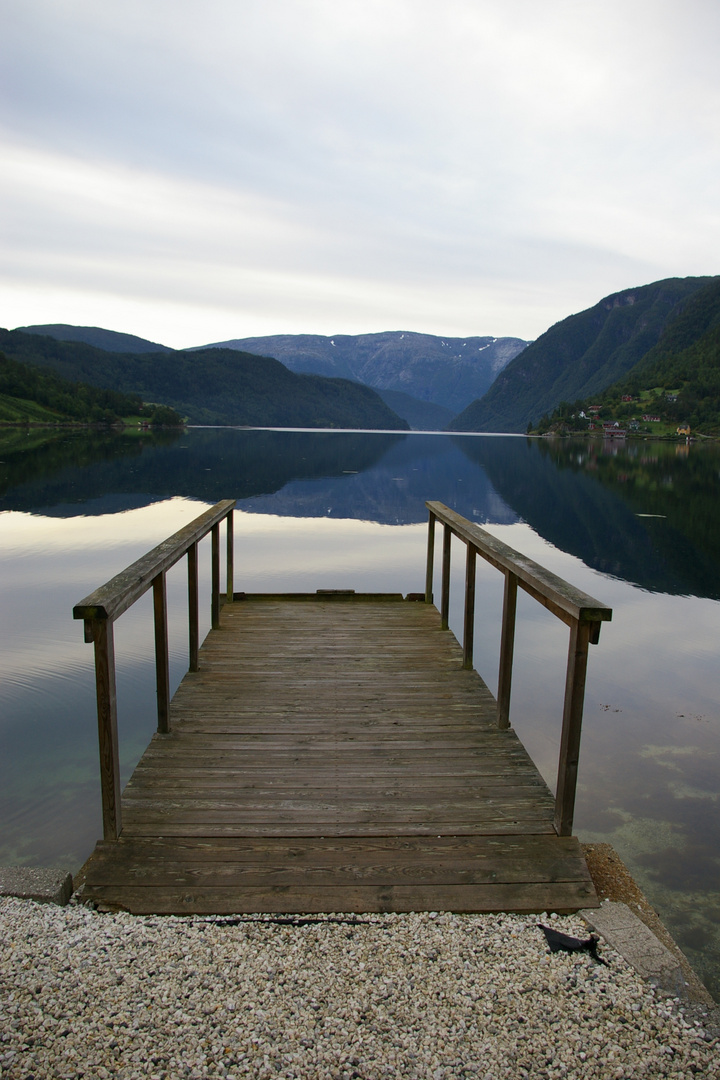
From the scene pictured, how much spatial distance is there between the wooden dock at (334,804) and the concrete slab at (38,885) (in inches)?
4.5

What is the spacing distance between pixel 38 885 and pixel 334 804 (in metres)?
1.46

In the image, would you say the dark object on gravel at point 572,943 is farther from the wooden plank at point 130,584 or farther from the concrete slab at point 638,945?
the wooden plank at point 130,584

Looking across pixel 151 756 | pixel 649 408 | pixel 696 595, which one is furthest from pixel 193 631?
pixel 649 408

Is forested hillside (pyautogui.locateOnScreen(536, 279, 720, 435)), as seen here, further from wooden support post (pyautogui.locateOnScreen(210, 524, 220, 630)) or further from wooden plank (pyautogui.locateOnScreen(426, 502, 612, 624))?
wooden plank (pyautogui.locateOnScreen(426, 502, 612, 624))

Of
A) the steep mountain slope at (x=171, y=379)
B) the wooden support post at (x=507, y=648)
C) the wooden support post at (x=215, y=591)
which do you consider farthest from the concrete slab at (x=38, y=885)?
the steep mountain slope at (x=171, y=379)

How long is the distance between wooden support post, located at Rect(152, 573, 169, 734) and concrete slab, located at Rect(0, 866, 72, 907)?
1364 millimetres

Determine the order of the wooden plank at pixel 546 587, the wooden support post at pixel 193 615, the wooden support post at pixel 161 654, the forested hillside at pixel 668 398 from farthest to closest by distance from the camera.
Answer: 1. the forested hillside at pixel 668 398
2. the wooden support post at pixel 193 615
3. the wooden support post at pixel 161 654
4. the wooden plank at pixel 546 587

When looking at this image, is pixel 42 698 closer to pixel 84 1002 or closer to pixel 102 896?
pixel 102 896

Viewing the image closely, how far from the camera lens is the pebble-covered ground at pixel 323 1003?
6.85ft

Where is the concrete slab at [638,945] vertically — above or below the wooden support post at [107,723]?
below

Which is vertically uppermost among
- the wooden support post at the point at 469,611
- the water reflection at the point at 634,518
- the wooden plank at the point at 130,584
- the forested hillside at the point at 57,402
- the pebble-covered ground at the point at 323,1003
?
the forested hillside at the point at 57,402

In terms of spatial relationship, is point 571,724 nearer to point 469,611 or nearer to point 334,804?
point 334,804

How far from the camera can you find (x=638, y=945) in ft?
8.68

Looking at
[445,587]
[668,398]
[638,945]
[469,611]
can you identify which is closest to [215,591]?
[445,587]
